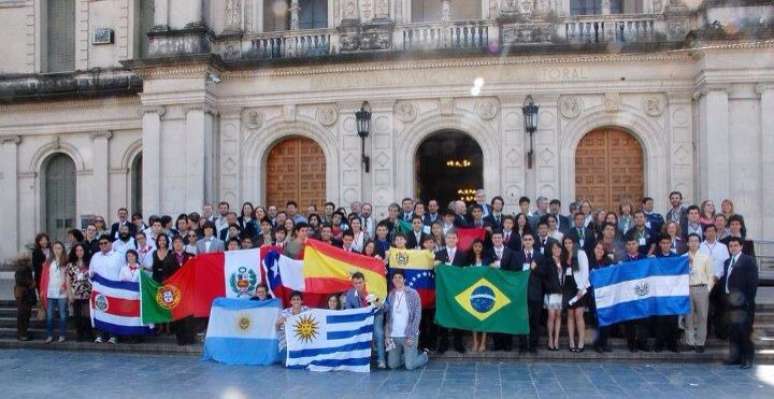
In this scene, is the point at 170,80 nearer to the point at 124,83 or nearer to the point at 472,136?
the point at 124,83

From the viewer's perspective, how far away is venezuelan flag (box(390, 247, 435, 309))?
14.0 metres

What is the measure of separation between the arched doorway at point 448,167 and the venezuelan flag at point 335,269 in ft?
25.4

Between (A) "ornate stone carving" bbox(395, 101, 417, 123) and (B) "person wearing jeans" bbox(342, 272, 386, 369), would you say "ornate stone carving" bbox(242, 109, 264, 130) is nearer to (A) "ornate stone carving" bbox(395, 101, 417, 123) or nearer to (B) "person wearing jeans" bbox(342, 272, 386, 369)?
(A) "ornate stone carving" bbox(395, 101, 417, 123)

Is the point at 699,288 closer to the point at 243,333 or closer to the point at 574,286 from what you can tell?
the point at 574,286

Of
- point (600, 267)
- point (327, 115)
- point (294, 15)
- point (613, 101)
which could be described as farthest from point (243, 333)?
point (613, 101)

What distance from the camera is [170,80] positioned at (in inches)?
835

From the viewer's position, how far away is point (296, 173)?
21984 mm

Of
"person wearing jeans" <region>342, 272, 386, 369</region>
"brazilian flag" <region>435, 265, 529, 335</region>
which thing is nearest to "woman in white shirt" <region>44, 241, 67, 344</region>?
"person wearing jeans" <region>342, 272, 386, 369</region>

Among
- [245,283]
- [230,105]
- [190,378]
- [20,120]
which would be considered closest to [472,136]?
[230,105]

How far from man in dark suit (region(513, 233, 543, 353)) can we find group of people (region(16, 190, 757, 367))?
0.7 inches

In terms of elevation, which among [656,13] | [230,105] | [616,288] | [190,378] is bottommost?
[190,378]

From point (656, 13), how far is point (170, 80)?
13325mm

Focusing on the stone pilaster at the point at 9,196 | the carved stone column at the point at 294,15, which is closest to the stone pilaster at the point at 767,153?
the carved stone column at the point at 294,15

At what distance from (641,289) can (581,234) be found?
5.40ft
